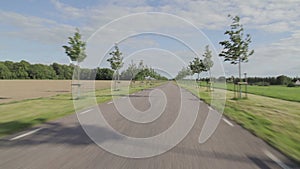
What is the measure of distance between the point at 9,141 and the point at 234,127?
22.7 ft

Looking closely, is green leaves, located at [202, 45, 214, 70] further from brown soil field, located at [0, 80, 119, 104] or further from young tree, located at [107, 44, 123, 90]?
brown soil field, located at [0, 80, 119, 104]

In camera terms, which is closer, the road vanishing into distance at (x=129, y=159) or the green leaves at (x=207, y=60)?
the road vanishing into distance at (x=129, y=159)

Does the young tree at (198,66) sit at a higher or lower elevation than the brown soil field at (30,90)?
higher

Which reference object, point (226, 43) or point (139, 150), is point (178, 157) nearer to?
point (139, 150)

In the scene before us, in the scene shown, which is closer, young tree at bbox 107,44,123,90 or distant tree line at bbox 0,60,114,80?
young tree at bbox 107,44,123,90

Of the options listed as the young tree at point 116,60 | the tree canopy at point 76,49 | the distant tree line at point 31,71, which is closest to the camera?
the tree canopy at point 76,49

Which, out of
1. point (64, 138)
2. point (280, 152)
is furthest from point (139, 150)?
point (280, 152)

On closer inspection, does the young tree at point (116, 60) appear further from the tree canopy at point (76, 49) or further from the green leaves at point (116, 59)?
the tree canopy at point (76, 49)

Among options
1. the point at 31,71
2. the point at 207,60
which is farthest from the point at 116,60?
the point at 31,71

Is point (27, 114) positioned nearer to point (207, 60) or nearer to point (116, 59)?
point (116, 59)

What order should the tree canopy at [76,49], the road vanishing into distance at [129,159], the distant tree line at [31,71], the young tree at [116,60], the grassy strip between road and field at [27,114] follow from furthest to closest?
1. the distant tree line at [31,71]
2. the young tree at [116,60]
3. the tree canopy at [76,49]
4. the grassy strip between road and field at [27,114]
5. the road vanishing into distance at [129,159]

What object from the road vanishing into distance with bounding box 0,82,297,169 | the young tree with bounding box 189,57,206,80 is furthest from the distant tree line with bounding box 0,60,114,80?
the road vanishing into distance with bounding box 0,82,297,169

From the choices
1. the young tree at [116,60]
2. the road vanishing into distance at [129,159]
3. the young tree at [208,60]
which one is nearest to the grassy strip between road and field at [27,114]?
the road vanishing into distance at [129,159]

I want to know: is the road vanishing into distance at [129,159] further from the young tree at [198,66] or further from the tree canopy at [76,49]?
the young tree at [198,66]
